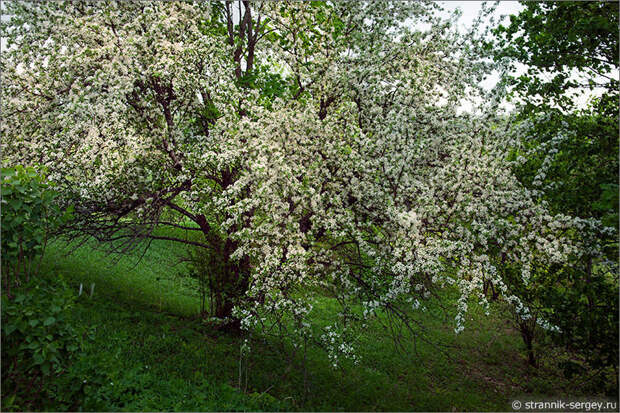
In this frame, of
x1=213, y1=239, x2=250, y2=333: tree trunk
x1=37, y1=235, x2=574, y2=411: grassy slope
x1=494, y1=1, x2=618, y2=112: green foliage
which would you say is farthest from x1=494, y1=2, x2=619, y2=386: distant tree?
x1=213, y1=239, x2=250, y2=333: tree trunk

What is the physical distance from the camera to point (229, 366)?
955 cm

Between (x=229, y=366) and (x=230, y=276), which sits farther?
(x=230, y=276)

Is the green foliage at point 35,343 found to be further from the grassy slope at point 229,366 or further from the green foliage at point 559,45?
the green foliage at point 559,45

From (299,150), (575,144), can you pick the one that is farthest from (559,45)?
(299,150)

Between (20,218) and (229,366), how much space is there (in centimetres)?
588

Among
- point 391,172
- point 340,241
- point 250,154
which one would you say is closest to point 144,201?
point 250,154

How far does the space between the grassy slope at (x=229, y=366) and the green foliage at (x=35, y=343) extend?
0.58 m

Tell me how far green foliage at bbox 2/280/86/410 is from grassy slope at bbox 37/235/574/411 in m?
0.58

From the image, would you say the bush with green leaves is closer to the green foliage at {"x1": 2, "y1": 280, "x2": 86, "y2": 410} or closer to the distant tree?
the green foliage at {"x1": 2, "y1": 280, "x2": 86, "y2": 410}

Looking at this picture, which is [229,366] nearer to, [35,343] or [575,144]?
[35,343]

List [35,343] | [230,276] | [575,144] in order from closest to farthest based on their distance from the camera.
Answer: [35,343] < [575,144] < [230,276]

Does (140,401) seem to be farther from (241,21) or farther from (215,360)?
(241,21)

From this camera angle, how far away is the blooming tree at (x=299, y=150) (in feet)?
27.9

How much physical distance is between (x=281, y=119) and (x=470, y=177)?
4.30 m
